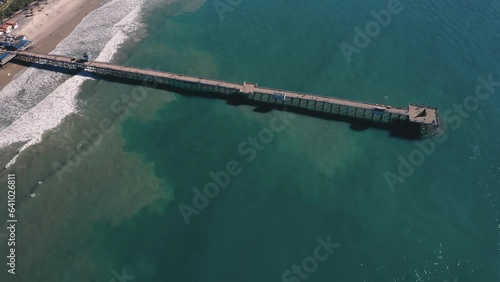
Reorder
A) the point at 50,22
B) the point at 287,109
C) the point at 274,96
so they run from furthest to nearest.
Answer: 1. the point at 50,22
2. the point at 287,109
3. the point at 274,96

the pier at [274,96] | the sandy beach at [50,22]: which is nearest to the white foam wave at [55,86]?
the sandy beach at [50,22]

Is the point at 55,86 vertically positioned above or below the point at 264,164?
above

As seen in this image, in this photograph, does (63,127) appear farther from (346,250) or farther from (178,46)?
(346,250)

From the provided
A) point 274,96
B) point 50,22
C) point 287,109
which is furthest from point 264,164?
point 50,22

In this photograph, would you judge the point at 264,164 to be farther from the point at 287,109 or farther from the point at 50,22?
the point at 50,22

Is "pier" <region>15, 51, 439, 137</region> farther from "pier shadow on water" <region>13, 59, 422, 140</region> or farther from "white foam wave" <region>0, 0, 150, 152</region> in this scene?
"white foam wave" <region>0, 0, 150, 152</region>

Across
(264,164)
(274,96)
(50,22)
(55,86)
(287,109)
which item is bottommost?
(264,164)

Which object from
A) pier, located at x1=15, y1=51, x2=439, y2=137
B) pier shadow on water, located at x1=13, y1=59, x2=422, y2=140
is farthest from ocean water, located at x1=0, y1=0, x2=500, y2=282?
pier, located at x1=15, y1=51, x2=439, y2=137
